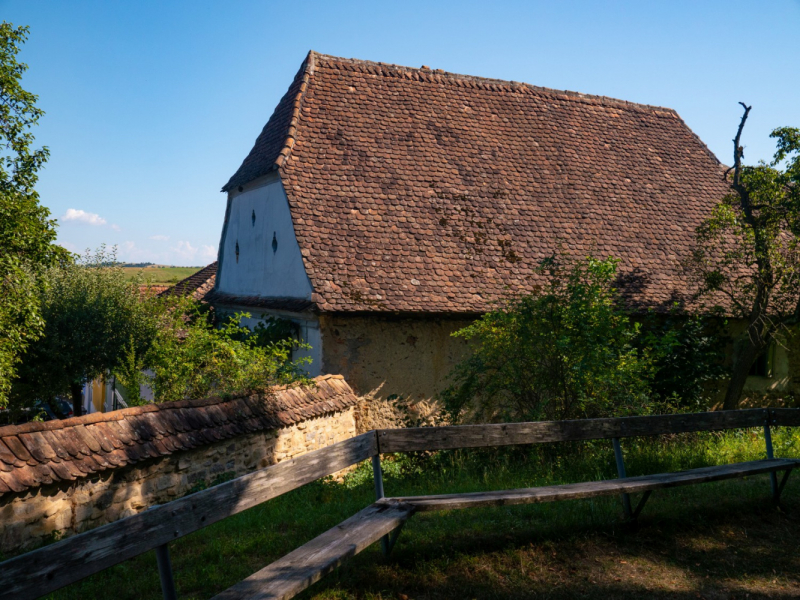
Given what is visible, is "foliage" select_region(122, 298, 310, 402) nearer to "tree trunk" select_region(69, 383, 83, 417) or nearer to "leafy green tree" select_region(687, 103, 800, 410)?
"tree trunk" select_region(69, 383, 83, 417)

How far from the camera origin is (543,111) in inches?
651

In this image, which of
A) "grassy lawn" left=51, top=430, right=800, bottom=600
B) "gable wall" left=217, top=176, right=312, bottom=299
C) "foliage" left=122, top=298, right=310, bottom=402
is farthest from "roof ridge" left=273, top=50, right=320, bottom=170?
"grassy lawn" left=51, top=430, right=800, bottom=600

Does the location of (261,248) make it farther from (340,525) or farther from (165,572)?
(165,572)

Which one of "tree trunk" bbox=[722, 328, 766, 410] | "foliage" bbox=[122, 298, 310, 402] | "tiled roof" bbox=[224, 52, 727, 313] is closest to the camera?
"foliage" bbox=[122, 298, 310, 402]

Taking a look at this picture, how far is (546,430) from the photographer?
5336 millimetres

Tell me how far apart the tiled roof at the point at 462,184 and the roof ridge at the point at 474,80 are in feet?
0.12

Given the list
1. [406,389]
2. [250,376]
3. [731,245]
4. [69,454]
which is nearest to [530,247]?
[406,389]

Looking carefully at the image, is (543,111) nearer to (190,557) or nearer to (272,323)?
(272,323)

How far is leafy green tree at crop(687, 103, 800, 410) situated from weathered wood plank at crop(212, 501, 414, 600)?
1014 cm

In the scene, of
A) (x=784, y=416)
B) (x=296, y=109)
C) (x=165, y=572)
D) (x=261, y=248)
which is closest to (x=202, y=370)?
(x=165, y=572)

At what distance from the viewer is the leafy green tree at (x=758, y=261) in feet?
38.3

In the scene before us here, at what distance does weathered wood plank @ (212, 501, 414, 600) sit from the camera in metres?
3.17

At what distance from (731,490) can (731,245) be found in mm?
9746

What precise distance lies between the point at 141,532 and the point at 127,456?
319 centimetres
